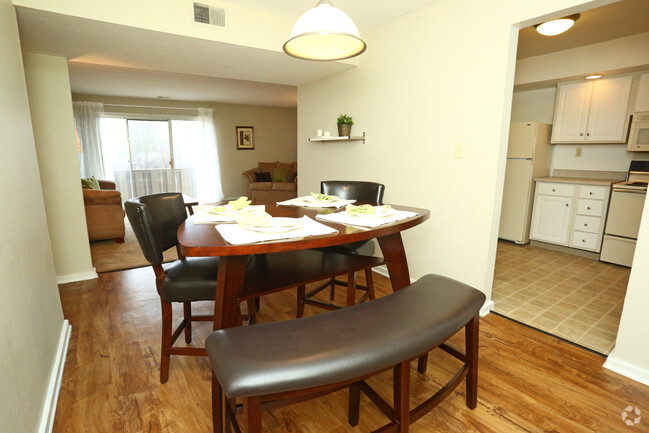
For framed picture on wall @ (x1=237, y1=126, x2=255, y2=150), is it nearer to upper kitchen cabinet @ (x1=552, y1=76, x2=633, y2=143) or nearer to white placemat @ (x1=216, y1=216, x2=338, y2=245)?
upper kitchen cabinet @ (x1=552, y1=76, x2=633, y2=143)

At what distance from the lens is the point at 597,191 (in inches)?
142

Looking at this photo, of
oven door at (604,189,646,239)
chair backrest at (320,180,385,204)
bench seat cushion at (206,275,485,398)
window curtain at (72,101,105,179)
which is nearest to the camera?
bench seat cushion at (206,275,485,398)

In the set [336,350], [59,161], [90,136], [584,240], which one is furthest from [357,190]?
[90,136]

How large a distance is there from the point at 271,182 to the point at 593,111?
5433mm

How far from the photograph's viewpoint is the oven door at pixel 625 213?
3275mm

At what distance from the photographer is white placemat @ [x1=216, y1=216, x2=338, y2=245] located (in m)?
1.14

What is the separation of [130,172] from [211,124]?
2.02 meters

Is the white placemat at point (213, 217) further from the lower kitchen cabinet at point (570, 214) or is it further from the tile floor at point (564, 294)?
the lower kitchen cabinet at point (570, 214)

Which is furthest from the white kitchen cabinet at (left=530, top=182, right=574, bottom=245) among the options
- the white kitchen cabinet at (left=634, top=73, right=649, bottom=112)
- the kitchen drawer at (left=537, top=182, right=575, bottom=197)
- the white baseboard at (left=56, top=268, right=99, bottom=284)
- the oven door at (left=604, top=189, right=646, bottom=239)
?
the white baseboard at (left=56, top=268, right=99, bottom=284)

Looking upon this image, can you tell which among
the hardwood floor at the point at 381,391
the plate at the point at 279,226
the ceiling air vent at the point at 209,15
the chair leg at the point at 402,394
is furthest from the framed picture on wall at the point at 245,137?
the chair leg at the point at 402,394

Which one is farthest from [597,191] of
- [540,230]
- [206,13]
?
[206,13]

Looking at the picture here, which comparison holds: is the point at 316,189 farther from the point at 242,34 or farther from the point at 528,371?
the point at 528,371

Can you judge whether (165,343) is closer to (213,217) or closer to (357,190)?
(213,217)

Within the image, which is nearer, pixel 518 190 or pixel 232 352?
pixel 232 352
